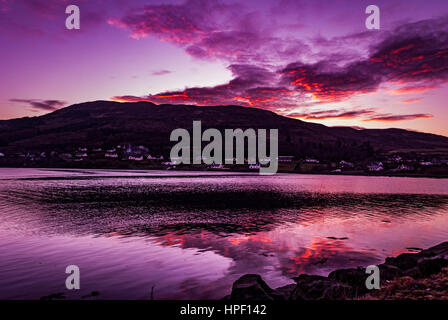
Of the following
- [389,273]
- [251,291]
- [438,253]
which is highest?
[251,291]

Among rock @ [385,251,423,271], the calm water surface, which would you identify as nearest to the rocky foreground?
rock @ [385,251,423,271]

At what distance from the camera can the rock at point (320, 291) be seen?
14.5m

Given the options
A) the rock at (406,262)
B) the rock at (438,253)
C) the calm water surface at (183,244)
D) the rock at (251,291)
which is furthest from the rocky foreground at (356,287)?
the calm water surface at (183,244)

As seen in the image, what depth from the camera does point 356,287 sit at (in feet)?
52.5

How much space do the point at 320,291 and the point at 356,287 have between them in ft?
8.57

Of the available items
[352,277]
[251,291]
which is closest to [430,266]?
[352,277]

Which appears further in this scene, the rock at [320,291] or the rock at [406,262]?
the rock at [406,262]

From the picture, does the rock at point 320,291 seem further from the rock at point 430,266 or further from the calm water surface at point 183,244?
the rock at point 430,266

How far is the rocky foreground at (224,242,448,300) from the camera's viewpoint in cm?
1410

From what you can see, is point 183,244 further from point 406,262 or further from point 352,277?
point 406,262

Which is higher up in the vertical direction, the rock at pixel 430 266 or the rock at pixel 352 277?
the rock at pixel 430 266

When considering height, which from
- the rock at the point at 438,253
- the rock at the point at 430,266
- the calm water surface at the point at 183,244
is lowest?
the calm water surface at the point at 183,244

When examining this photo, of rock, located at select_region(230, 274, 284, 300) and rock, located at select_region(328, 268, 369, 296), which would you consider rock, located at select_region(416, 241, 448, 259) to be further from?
rock, located at select_region(230, 274, 284, 300)
